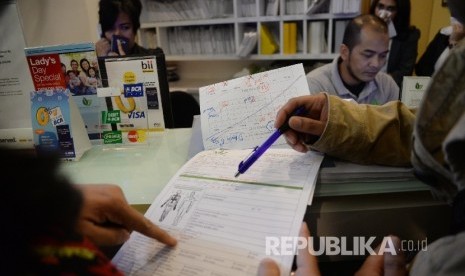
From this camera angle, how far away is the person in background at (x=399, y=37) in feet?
8.68

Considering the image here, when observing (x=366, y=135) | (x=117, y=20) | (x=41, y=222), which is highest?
(x=117, y=20)

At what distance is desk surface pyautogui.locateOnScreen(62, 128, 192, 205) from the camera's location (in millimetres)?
704

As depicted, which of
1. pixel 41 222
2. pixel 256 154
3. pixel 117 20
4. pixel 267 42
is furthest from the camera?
pixel 267 42

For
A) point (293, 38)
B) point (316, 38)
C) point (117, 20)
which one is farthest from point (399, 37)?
point (117, 20)

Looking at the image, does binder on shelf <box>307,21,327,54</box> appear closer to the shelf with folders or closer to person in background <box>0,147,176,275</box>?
the shelf with folders

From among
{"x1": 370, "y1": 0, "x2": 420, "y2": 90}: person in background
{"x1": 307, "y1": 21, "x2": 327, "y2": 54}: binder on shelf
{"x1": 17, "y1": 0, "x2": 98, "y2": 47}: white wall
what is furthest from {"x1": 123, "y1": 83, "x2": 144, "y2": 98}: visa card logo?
{"x1": 370, "y1": 0, "x2": 420, "y2": 90}: person in background

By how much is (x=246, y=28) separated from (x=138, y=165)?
2.53m

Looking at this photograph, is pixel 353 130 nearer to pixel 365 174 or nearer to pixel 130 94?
pixel 365 174

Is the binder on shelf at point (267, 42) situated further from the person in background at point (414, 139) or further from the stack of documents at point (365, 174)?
the stack of documents at point (365, 174)

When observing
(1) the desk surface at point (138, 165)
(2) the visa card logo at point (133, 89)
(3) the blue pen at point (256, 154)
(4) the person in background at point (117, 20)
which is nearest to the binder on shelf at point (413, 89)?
(3) the blue pen at point (256, 154)

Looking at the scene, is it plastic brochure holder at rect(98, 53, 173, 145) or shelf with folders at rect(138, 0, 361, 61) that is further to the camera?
shelf with folders at rect(138, 0, 361, 61)

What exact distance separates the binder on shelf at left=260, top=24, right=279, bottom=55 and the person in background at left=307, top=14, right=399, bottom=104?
3.59 feet

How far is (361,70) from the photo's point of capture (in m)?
1.82

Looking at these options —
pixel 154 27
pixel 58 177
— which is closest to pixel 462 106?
pixel 58 177
